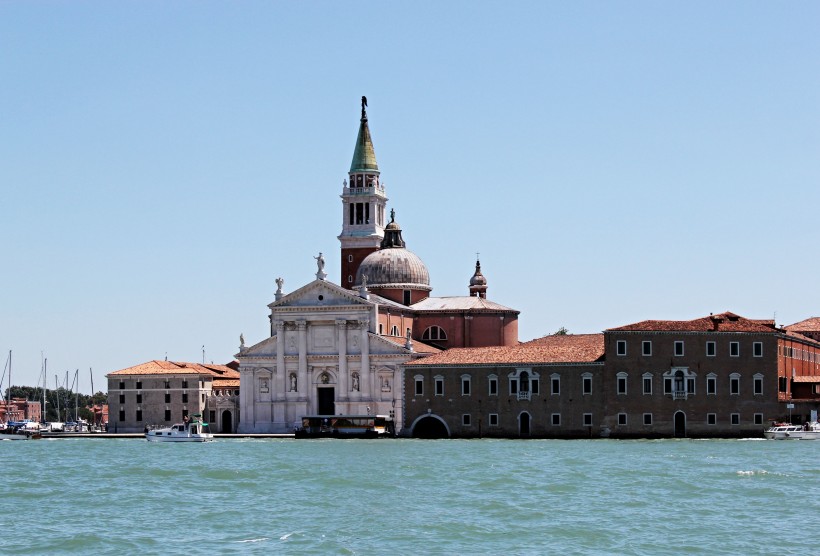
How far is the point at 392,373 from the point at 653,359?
1512 centimetres

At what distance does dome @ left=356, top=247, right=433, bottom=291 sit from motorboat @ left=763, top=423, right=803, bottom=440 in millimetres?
26126

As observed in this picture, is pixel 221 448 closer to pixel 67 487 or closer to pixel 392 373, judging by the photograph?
pixel 392 373

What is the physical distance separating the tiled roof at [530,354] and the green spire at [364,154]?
798 inches

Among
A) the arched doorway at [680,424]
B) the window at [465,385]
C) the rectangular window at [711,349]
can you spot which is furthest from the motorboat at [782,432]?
the window at [465,385]

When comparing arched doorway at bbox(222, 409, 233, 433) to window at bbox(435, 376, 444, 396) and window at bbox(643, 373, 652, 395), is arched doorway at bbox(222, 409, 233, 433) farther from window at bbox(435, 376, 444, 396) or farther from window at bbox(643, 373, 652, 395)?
window at bbox(643, 373, 652, 395)

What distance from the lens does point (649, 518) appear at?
3334 centimetres

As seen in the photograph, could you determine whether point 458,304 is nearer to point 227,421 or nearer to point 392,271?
point 392,271

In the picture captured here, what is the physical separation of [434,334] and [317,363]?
8.08m

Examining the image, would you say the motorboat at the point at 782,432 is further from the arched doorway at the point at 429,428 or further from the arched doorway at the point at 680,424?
the arched doorway at the point at 429,428

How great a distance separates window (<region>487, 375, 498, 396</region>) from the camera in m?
71.4

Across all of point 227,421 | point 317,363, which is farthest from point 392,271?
point 227,421

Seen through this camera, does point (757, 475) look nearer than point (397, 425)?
Yes

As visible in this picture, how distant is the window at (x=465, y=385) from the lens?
2840 inches

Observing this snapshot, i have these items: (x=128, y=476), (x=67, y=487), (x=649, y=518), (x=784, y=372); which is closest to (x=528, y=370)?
(x=784, y=372)
